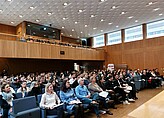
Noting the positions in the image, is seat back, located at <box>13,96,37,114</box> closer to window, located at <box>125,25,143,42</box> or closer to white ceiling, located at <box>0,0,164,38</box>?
white ceiling, located at <box>0,0,164,38</box>

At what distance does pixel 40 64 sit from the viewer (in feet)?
47.0

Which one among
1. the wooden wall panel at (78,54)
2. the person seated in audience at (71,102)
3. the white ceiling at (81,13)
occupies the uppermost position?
the white ceiling at (81,13)

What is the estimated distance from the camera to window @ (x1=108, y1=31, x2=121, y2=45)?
1649 cm

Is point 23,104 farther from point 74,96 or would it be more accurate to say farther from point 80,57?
point 80,57

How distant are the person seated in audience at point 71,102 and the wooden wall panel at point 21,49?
21.9 feet

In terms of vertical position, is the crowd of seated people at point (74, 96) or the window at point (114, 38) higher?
the window at point (114, 38)

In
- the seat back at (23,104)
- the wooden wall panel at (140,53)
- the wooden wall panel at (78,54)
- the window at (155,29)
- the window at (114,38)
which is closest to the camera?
the seat back at (23,104)

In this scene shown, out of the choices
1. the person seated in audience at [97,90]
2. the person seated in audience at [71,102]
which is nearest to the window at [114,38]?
the person seated in audience at [97,90]

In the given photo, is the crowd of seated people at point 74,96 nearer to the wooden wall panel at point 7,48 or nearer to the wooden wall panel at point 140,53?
the wooden wall panel at point 7,48

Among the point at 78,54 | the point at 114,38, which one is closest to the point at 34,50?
the point at 78,54

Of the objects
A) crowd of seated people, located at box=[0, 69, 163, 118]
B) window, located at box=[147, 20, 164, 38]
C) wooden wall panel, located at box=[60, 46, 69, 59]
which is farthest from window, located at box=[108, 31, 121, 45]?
crowd of seated people, located at box=[0, 69, 163, 118]

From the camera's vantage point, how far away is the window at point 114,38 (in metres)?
16.5

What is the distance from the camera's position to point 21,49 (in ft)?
32.9

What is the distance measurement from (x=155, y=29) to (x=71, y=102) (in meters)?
12.4
